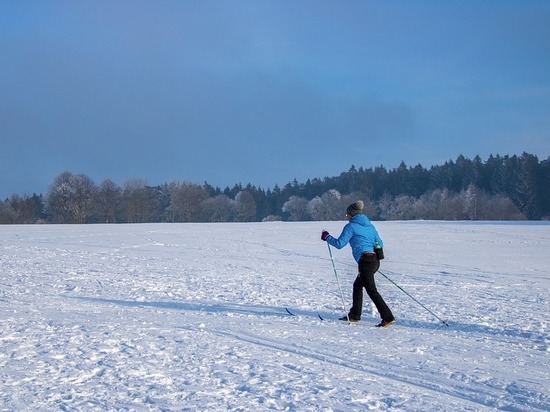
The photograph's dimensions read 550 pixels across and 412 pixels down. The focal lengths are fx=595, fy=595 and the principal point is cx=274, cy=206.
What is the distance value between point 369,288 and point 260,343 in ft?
7.39

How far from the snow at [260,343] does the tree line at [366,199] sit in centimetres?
8618

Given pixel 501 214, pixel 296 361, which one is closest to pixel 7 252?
pixel 296 361

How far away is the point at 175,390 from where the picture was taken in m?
5.58

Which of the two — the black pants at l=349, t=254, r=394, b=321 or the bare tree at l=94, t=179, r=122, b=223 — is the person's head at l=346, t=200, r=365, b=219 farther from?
the bare tree at l=94, t=179, r=122, b=223

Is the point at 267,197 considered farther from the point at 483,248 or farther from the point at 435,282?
the point at 435,282

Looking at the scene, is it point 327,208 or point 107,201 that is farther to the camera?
point 327,208

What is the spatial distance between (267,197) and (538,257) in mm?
139114

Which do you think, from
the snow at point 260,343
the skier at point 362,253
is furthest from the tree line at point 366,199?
the skier at point 362,253

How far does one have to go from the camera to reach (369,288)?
9.13 metres

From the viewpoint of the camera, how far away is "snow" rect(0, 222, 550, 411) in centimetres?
543

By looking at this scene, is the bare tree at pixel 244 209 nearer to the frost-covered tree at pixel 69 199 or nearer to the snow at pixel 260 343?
the frost-covered tree at pixel 69 199

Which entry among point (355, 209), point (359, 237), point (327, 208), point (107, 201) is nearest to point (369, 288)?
point (359, 237)

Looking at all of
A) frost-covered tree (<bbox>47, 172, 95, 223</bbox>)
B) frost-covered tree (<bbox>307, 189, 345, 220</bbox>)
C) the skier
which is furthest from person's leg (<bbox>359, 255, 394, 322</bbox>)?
frost-covered tree (<bbox>307, 189, 345, 220</bbox>)

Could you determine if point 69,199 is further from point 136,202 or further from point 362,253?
point 362,253
